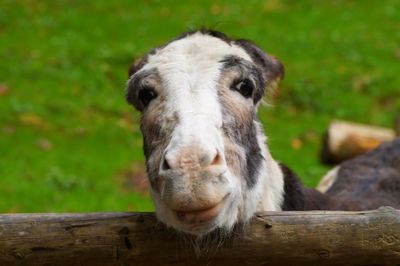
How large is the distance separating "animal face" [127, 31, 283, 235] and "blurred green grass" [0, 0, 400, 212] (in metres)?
6.85

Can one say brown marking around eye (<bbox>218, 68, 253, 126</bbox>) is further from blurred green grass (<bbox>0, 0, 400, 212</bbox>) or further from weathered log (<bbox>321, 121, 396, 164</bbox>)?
weathered log (<bbox>321, 121, 396, 164</bbox>)

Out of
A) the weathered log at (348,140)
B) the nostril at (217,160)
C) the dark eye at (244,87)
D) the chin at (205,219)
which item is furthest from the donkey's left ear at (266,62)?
the weathered log at (348,140)

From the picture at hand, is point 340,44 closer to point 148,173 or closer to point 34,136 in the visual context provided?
point 34,136

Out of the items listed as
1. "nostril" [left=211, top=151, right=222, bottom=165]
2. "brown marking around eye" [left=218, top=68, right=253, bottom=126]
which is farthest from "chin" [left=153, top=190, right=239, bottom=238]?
"brown marking around eye" [left=218, top=68, right=253, bottom=126]

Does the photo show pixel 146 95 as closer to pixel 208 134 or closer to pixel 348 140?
pixel 208 134

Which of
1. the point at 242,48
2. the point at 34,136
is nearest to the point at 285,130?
the point at 34,136

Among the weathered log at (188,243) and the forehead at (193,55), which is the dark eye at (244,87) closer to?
the forehead at (193,55)

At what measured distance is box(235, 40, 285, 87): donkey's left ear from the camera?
4469mm

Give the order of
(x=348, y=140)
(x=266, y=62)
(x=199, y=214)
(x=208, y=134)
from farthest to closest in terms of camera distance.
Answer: (x=348, y=140)
(x=266, y=62)
(x=208, y=134)
(x=199, y=214)

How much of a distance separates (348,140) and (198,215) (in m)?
8.65

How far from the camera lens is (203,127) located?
11.3ft

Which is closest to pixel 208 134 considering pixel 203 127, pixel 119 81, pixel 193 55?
pixel 203 127

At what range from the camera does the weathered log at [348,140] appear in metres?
11.4

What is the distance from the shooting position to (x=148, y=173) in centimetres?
372
